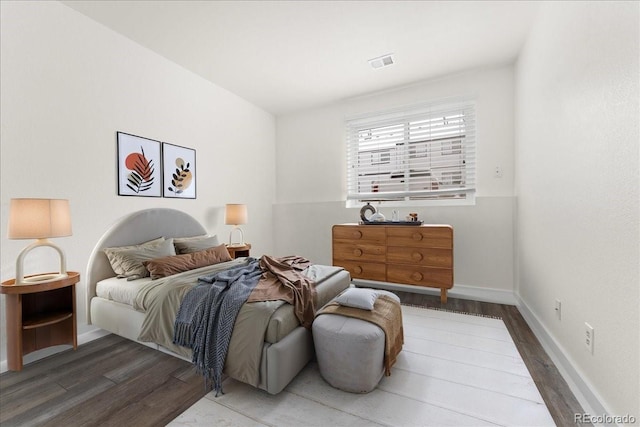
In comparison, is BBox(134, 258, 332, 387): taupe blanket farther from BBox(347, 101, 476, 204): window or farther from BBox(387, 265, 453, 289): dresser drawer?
BBox(347, 101, 476, 204): window

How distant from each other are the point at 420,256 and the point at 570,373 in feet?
5.41

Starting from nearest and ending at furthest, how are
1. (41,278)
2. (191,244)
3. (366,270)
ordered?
(41,278)
(191,244)
(366,270)

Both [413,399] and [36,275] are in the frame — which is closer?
[413,399]

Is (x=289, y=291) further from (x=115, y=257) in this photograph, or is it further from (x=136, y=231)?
(x=136, y=231)

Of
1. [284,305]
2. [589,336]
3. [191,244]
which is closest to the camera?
[589,336]

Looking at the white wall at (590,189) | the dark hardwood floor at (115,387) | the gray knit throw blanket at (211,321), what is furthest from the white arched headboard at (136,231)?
the white wall at (590,189)

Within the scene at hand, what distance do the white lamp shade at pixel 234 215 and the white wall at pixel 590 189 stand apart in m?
3.39

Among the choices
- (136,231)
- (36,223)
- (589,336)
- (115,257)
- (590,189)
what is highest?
(590,189)

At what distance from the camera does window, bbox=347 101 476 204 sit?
3.63m

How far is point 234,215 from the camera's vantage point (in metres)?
3.77

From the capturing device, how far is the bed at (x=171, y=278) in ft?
5.22

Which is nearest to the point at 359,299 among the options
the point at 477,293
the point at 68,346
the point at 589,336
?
the point at 589,336

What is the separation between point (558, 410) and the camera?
4.85 ft

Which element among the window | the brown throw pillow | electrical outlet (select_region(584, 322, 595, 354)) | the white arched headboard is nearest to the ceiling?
the window
